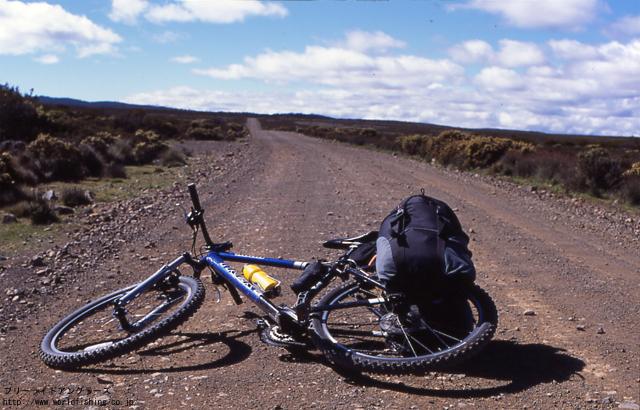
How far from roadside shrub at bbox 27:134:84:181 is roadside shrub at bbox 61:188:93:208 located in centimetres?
418

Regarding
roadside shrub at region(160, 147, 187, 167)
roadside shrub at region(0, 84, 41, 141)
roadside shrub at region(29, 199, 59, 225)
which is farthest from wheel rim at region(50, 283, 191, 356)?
roadside shrub at region(0, 84, 41, 141)

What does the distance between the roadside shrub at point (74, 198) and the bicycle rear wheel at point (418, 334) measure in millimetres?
9813

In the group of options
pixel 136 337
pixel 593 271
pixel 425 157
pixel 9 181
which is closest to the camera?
pixel 136 337

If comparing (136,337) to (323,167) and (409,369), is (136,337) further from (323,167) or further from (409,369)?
(323,167)

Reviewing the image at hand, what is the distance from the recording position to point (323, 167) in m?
20.6

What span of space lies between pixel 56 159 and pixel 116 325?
543 inches

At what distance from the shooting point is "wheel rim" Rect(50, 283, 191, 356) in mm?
4750

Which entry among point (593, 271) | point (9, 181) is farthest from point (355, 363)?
point (9, 181)

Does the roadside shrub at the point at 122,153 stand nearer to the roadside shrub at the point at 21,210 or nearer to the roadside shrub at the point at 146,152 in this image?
the roadside shrub at the point at 146,152

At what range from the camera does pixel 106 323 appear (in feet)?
17.1

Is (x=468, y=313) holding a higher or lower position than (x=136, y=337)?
higher

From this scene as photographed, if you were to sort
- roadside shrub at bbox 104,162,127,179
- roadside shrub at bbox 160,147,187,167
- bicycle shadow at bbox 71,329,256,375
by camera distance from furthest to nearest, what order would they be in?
1. roadside shrub at bbox 160,147,187,167
2. roadside shrub at bbox 104,162,127,179
3. bicycle shadow at bbox 71,329,256,375

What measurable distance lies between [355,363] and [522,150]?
22.1 metres

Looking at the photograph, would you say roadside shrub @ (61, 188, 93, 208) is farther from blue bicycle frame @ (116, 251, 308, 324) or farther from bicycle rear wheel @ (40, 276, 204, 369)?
blue bicycle frame @ (116, 251, 308, 324)
